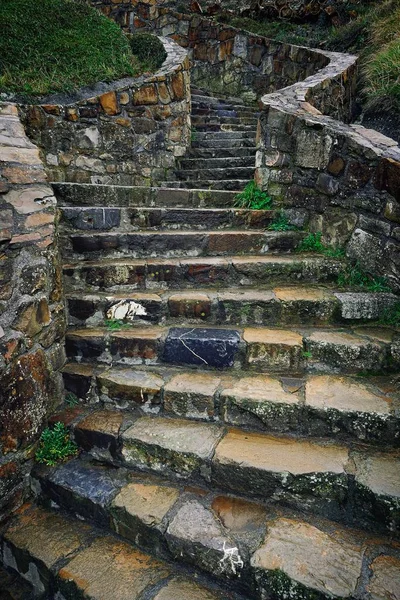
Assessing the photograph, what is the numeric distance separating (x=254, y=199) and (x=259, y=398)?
6.66ft

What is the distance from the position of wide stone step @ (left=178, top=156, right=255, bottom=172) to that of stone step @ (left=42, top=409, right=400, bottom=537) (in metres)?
3.56

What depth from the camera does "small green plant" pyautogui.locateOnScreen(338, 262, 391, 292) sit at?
2.36m

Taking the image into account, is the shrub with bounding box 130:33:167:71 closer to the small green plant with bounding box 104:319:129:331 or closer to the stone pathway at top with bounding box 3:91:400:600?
the stone pathway at top with bounding box 3:91:400:600

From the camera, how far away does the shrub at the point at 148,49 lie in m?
5.70

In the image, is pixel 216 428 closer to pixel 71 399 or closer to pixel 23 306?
pixel 71 399

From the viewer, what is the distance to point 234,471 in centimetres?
167

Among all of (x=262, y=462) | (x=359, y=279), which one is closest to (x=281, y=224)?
(x=359, y=279)

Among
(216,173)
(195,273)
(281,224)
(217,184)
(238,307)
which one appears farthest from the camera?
(216,173)

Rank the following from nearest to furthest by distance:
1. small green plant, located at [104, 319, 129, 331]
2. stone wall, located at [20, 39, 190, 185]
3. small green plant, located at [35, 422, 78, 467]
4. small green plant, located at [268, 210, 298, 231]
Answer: small green plant, located at [35, 422, 78, 467], small green plant, located at [104, 319, 129, 331], small green plant, located at [268, 210, 298, 231], stone wall, located at [20, 39, 190, 185]

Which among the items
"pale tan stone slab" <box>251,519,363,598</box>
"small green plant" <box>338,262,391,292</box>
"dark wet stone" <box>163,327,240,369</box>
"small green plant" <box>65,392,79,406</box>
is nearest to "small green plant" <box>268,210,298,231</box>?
"small green plant" <box>338,262,391,292</box>

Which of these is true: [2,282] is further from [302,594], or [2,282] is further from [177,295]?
[302,594]

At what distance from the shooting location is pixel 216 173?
461 cm

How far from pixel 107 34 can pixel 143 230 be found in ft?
16.6

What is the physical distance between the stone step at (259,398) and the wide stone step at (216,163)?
325 cm
